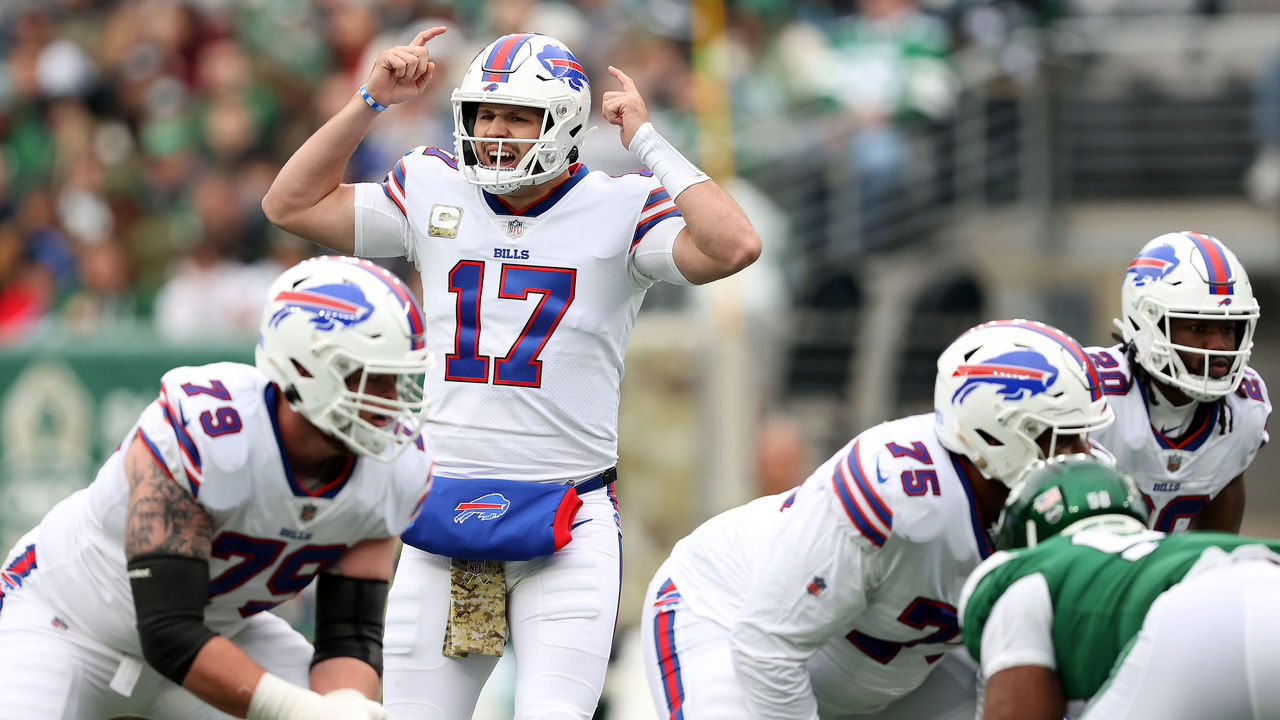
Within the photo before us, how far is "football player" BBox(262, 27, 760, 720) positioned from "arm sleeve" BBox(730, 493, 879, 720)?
21.6 inches

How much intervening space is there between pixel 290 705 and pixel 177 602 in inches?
13.7

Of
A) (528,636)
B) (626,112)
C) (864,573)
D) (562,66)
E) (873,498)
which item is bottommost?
(528,636)

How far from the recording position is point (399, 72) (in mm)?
5262

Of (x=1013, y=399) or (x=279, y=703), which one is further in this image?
(x=1013, y=399)

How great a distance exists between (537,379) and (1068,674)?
1913 millimetres

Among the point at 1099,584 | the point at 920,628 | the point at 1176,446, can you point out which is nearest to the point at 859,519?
the point at 920,628

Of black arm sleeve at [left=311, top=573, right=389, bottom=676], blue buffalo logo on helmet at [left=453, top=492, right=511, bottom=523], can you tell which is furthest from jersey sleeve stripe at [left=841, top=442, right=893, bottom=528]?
black arm sleeve at [left=311, top=573, right=389, bottom=676]

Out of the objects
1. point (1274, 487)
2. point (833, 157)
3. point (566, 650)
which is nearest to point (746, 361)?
point (833, 157)

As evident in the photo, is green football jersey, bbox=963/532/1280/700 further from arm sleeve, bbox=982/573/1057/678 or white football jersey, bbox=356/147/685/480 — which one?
white football jersey, bbox=356/147/685/480

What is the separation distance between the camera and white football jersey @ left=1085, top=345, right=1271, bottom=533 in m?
5.27

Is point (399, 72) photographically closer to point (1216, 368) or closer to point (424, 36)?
point (424, 36)

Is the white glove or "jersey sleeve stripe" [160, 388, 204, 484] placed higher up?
"jersey sleeve stripe" [160, 388, 204, 484]

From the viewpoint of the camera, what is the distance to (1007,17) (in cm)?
1137

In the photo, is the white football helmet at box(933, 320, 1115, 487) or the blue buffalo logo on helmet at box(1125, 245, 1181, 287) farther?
the blue buffalo logo on helmet at box(1125, 245, 1181, 287)
